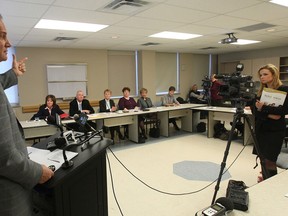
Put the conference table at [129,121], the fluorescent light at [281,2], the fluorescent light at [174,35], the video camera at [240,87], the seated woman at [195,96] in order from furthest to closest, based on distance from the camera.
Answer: the seated woman at [195,96] < the fluorescent light at [174,35] < the conference table at [129,121] < the fluorescent light at [281,2] < the video camera at [240,87]

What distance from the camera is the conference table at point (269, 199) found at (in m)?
1.07

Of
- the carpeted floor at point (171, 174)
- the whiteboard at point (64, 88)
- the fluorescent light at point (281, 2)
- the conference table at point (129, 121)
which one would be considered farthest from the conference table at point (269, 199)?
the whiteboard at point (64, 88)

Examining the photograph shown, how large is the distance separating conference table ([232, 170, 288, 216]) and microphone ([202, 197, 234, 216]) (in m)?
0.03

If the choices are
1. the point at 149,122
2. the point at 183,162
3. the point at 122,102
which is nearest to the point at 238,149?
the point at 183,162

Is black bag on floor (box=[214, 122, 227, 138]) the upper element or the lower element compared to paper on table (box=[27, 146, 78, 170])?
lower

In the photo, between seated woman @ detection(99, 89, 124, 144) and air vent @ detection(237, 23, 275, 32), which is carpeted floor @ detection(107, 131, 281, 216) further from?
air vent @ detection(237, 23, 275, 32)

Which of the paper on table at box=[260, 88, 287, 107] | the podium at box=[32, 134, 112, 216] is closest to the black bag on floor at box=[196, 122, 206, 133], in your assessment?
the paper on table at box=[260, 88, 287, 107]

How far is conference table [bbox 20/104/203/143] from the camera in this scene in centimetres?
414

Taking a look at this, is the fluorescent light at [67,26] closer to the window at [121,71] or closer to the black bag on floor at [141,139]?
the black bag on floor at [141,139]

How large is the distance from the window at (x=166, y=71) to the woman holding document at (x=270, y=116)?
5.90 m

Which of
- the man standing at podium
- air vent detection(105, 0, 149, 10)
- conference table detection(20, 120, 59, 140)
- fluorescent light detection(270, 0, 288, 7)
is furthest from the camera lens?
conference table detection(20, 120, 59, 140)

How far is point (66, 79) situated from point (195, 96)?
4.39 metres

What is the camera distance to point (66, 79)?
21.1ft

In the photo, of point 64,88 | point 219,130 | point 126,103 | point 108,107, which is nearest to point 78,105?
point 108,107
